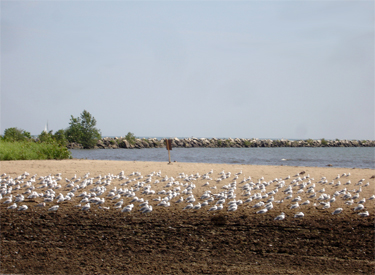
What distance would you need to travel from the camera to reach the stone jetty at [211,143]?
61.8 m

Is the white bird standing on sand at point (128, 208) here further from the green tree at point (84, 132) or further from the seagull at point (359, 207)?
the green tree at point (84, 132)

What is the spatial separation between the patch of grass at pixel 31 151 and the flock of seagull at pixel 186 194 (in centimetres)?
809

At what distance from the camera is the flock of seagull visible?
10.6 meters

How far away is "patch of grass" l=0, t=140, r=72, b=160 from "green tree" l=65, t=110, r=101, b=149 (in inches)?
1276

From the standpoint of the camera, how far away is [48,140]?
29516 millimetres

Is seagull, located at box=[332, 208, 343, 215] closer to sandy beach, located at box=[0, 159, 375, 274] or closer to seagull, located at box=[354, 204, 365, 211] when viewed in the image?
sandy beach, located at box=[0, 159, 375, 274]

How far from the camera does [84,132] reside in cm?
5900

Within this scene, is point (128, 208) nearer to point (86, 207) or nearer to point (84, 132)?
point (86, 207)

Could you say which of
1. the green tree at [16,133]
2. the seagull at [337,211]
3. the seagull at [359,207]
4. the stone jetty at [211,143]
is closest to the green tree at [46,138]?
the green tree at [16,133]

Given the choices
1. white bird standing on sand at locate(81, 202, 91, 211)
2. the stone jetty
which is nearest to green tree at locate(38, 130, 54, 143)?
white bird standing on sand at locate(81, 202, 91, 211)

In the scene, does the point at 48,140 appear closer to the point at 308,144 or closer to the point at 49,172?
the point at 49,172

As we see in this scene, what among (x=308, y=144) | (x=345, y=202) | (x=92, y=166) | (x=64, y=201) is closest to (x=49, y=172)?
(x=92, y=166)

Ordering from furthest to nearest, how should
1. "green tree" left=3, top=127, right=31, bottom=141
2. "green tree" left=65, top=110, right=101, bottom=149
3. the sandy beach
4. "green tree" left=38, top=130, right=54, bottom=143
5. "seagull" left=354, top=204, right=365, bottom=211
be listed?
"green tree" left=65, top=110, right=101, bottom=149 < "green tree" left=3, top=127, right=31, bottom=141 < "green tree" left=38, top=130, right=54, bottom=143 < "seagull" left=354, top=204, right=365, bottom=211 < the sandy beach

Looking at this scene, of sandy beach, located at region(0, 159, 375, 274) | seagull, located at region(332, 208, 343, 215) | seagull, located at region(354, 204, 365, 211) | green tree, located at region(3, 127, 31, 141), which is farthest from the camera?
green tree, located at region(3, 127, 31, 141)
